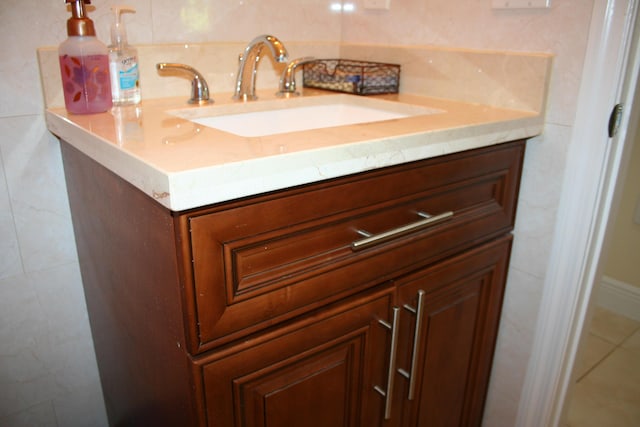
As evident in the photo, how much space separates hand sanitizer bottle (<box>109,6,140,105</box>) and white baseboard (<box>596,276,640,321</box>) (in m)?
1.81

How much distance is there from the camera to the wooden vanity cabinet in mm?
613

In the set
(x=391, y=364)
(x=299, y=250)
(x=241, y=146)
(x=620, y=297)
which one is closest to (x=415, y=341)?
(x=391, y=364)

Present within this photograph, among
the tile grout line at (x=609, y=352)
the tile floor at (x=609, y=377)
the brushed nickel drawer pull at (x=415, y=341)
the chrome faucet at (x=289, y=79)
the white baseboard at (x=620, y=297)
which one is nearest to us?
the brushed nickel drawer pull at (x=415, y=341)

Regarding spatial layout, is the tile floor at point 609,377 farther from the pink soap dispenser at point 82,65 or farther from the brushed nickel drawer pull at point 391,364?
the pink soap dispenser at point 82,65

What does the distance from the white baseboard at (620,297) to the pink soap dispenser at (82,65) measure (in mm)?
1868

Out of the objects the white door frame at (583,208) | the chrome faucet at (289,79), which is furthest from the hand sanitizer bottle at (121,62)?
the white door frame at (583,208)

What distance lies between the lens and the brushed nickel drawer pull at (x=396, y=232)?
2.41ft

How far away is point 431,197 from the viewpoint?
82 cm

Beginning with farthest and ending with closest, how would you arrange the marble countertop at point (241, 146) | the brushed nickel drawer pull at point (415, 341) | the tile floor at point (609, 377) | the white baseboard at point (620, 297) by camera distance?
the white baseboard at point (620, 297) → the tile floor at point (609, 377) → the brushed nickel drawer pull at point (415, 341) → the marble countertop at point (241, 146)

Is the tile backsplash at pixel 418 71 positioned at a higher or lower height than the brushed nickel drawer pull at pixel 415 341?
higher

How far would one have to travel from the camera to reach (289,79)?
114 centimetres

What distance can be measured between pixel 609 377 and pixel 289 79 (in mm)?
1445

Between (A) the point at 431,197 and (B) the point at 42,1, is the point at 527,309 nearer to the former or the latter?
(A) the point at 431,197

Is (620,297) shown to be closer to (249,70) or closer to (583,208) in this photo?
(583,208)
